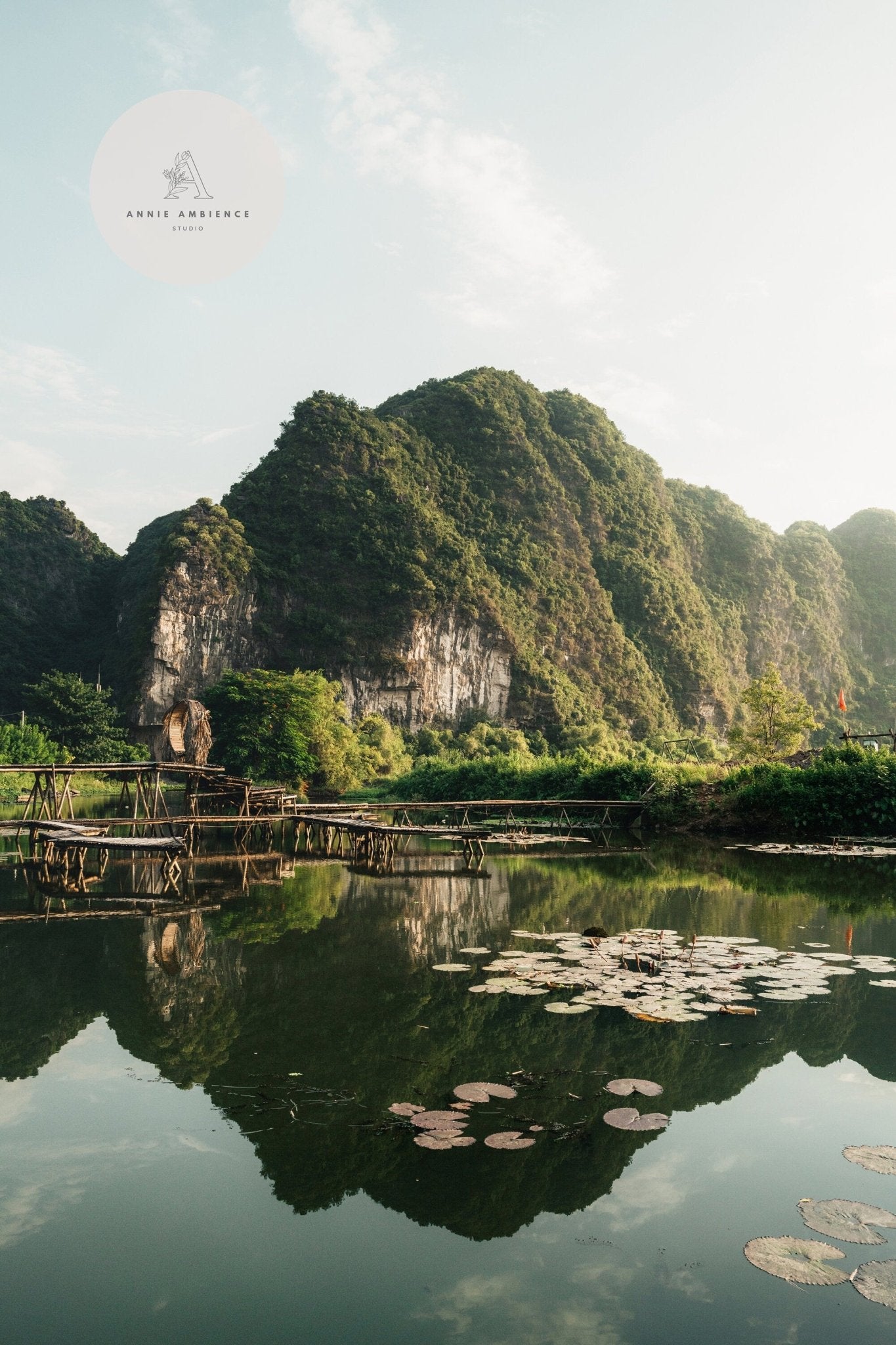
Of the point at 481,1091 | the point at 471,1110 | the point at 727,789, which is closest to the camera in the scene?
the point at 471,1110

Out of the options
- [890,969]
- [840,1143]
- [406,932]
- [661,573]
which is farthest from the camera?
[661,573]

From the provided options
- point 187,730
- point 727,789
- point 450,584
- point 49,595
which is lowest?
point 727,789

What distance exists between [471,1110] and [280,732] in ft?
120

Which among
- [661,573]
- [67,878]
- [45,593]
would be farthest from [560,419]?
[67,878]

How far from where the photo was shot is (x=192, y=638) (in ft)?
205

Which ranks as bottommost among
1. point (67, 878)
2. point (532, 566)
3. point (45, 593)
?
point (67, 878)

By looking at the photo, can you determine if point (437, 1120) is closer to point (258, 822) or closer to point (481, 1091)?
point (481, 1091)

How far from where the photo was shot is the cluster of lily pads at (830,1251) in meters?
3.30

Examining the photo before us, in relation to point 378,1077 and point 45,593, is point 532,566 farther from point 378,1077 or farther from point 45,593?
point 378,1077

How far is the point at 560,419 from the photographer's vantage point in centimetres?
10506

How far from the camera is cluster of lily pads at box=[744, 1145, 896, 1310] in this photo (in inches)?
130

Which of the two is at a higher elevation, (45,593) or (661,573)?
(661,573)

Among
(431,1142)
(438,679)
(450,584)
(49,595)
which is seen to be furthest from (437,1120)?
(49,595)

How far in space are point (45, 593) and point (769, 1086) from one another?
84.9 m
